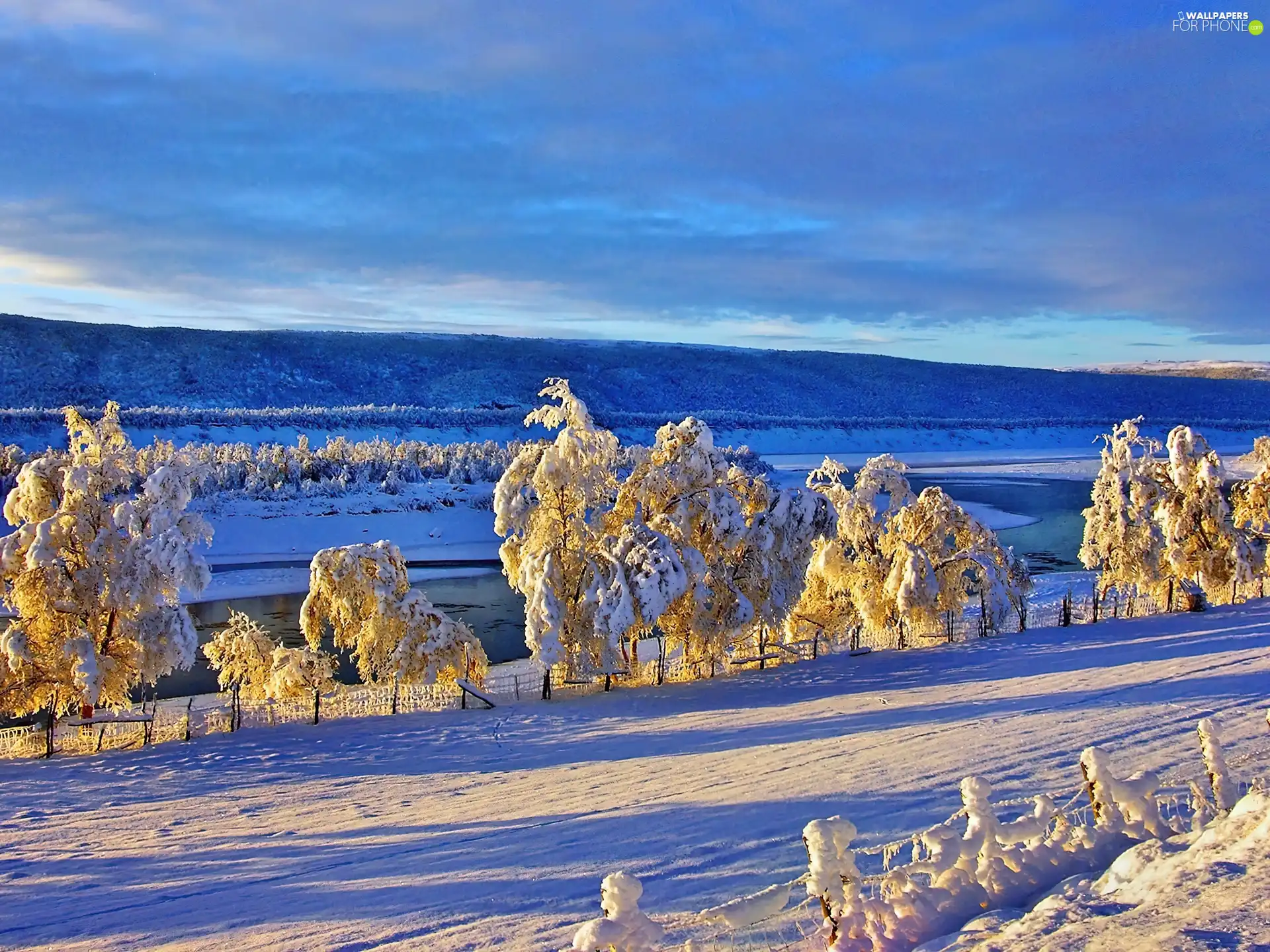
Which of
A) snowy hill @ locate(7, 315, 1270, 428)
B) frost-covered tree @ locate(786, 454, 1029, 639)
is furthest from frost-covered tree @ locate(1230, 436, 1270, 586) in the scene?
snowy hill @ locate(7, 315, 1270, 428)

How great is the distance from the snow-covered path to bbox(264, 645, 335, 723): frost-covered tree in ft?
2.92

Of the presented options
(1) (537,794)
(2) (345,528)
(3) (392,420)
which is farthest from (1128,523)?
(3) (392,420)

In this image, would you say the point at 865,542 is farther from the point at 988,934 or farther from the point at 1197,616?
the point at 988,934

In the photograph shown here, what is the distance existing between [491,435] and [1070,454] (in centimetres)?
7236

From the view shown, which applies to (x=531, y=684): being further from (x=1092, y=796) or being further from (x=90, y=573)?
(x=1092, y=796)

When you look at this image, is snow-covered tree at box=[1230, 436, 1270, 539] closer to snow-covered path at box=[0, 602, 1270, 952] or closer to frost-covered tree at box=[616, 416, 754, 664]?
snow-covered path at box=[0, 602, 1270, 952]

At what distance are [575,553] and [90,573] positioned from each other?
10426mm

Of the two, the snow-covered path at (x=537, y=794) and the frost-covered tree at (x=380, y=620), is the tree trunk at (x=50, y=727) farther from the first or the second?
the frost-covered tree at (x=380, y=620)

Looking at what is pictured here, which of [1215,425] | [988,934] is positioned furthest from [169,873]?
[1215,425]

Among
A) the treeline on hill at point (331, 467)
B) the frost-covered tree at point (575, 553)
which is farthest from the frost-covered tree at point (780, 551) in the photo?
the treeline on hill at point (331, 467)

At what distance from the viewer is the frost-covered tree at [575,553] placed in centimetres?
2166

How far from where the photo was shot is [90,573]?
19781 mm

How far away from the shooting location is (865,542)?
2727 centimetres

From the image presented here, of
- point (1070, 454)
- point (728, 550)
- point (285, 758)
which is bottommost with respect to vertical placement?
point (285, 758)
